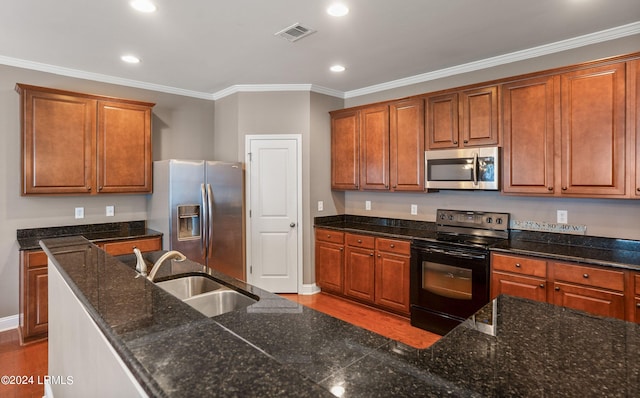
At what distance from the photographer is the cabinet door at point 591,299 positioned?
8.18 feet

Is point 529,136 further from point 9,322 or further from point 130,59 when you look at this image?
point 9,322

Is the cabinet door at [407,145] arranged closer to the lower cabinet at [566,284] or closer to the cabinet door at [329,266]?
the cabinet door at [329,266]

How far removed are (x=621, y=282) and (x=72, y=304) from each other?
10.9ft

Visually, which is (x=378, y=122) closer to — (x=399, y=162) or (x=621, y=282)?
(x=399, y=162)

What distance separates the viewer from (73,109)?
3.64 m

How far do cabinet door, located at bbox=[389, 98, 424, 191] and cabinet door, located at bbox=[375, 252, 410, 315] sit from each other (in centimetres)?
83

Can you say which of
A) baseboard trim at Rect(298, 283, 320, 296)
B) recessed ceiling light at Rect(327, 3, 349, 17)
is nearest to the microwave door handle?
recessed ceiling light at Rect(327, 3, 349, 17)

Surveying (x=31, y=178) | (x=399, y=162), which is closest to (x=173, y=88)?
(x=31, y=178)

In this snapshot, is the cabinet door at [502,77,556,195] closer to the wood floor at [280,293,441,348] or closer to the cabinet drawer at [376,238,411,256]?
the cabinet drawer at [376,238,411,256]

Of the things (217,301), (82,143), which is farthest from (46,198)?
(217,301)

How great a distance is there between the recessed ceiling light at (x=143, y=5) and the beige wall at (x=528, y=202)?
2866mm

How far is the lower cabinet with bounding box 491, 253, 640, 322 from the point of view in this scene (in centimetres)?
248

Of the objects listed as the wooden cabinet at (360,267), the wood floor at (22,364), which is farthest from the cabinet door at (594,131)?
the wood floor at (22,364)

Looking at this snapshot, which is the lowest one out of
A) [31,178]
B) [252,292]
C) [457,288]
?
[457,288]
